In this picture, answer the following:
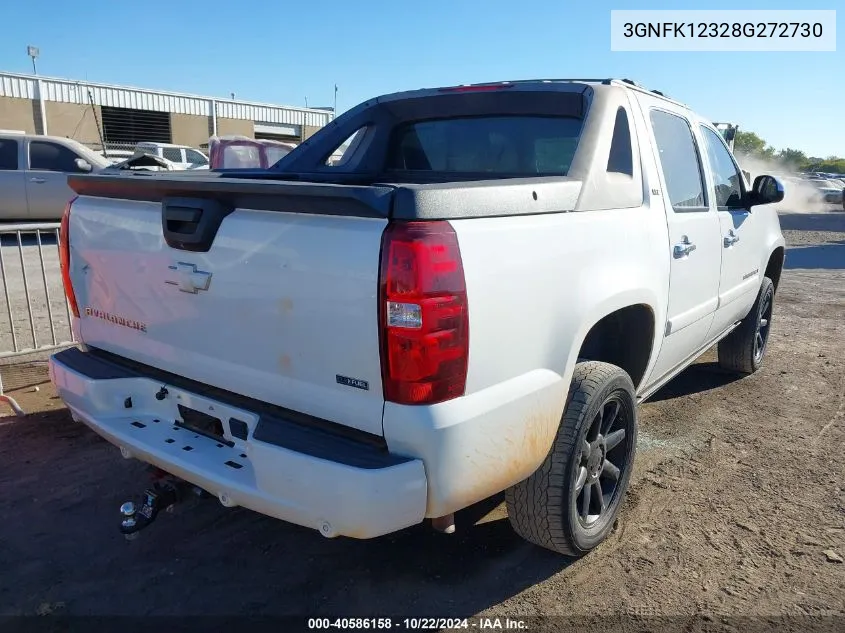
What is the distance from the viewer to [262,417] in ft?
7.54

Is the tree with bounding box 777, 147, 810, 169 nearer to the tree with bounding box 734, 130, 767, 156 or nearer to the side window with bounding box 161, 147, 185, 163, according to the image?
the tree with bounding box 734, 130, 767, 156

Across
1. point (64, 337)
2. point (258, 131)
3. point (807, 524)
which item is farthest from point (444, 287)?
point (258, 131)

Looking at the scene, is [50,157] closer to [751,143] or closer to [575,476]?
[575,476]

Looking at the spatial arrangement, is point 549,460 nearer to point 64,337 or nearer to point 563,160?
point 563,160

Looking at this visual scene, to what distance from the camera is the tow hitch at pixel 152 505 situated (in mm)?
2570

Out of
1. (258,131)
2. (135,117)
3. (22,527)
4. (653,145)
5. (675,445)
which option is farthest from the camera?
(258,131)

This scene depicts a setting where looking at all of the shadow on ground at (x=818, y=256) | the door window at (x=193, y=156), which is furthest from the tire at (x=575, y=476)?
the door window at (x=193, y=156)

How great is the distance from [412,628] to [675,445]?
2.32 meters

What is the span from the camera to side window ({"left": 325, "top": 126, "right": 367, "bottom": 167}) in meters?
4.20

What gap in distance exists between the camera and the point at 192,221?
93.9 inches

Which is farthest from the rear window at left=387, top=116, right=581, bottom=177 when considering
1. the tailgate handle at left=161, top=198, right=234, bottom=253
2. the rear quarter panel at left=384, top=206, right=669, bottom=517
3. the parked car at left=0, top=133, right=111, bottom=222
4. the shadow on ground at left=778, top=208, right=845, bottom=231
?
the shadow on ground at left=778, top=208, right=845, bottom=231

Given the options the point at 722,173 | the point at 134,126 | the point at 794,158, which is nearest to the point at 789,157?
the point at 794,158

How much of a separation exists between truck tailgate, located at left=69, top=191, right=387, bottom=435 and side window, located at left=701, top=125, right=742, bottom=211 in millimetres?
2987

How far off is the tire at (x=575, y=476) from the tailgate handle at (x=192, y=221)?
1506 millimetres
